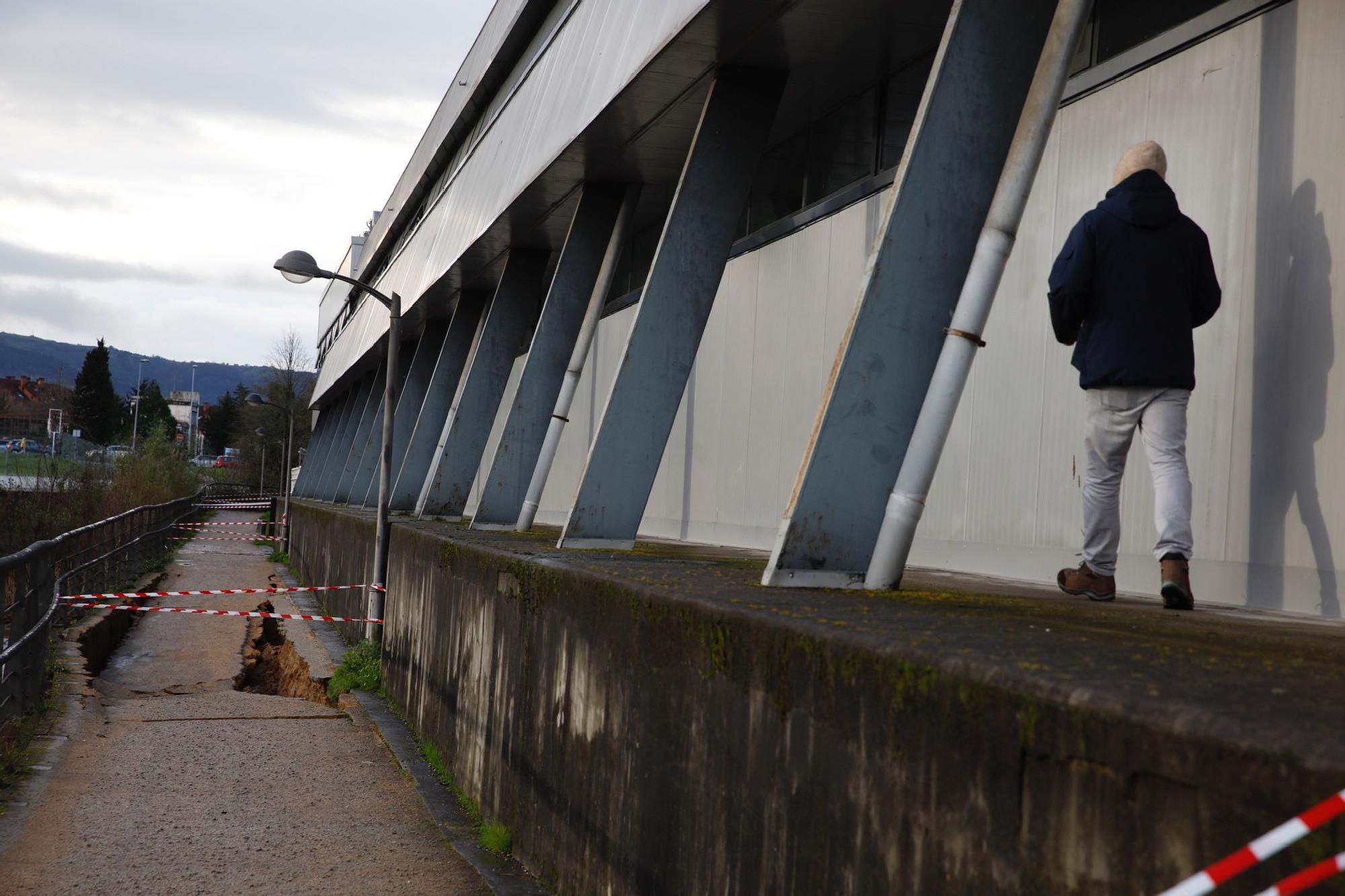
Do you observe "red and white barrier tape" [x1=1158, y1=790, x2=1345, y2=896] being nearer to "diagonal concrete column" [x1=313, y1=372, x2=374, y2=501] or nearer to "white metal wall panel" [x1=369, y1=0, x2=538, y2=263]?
"white metal wall panel" [x1=369, y1=0, x2=538, y2=263]

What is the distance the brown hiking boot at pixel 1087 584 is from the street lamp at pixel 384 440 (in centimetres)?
931

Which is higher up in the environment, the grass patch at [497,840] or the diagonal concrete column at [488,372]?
the diagonal concrete column at [488,372]

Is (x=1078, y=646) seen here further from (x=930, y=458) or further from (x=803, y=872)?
(x=930, y=458)

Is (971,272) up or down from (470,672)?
up

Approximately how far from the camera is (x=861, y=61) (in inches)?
324

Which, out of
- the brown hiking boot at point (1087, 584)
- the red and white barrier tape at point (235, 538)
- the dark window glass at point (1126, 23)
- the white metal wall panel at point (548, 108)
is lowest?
the red and white barrier tape at point (235, 538)

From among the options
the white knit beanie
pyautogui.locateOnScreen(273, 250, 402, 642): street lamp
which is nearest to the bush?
pyautogui.locateOnScreen(273, 250, 402, 642): street lamp

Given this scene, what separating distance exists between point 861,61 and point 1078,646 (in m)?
6.07

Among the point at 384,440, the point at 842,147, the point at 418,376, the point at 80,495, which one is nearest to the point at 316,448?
the point at 80,495

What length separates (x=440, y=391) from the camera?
18.3 m

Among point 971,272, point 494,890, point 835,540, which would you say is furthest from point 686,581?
point 494,890

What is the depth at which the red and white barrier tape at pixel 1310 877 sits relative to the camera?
1.61 metres

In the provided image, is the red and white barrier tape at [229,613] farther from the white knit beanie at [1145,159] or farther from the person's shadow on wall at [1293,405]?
the white knit beanie at [1145,159]

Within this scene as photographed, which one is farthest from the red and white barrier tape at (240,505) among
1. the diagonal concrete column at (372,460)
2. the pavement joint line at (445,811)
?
the pavement joint line at (445,811)
